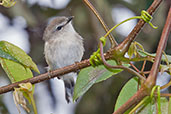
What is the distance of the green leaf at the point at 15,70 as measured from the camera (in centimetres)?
166

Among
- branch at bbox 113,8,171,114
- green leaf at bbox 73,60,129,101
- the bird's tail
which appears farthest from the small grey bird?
branch at bbox 113,8,171,114

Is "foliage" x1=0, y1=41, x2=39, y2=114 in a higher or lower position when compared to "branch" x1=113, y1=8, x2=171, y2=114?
higher

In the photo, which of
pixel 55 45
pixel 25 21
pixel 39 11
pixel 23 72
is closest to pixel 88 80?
pixel 23 72

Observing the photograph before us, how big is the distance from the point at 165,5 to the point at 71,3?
1313 millimetres

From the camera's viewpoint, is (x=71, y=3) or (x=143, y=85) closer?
(x=143, y=85)

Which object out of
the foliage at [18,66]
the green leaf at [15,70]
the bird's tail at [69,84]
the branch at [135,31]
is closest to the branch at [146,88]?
the branch at [135,31]

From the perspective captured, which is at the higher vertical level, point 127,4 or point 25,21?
point 25,21

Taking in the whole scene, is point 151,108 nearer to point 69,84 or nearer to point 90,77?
point 90,77

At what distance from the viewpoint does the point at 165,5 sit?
11.4ft

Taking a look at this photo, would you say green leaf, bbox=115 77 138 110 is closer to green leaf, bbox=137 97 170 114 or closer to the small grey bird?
green leaf, bbox=137 97 170 114

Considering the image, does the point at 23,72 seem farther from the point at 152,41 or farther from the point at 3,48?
the point at 152,41

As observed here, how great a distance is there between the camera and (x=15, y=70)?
167 cm

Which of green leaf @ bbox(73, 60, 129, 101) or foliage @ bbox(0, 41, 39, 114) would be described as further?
green leaf @ bbox(73, 60, 129, 101)

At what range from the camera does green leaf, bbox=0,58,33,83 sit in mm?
1655
